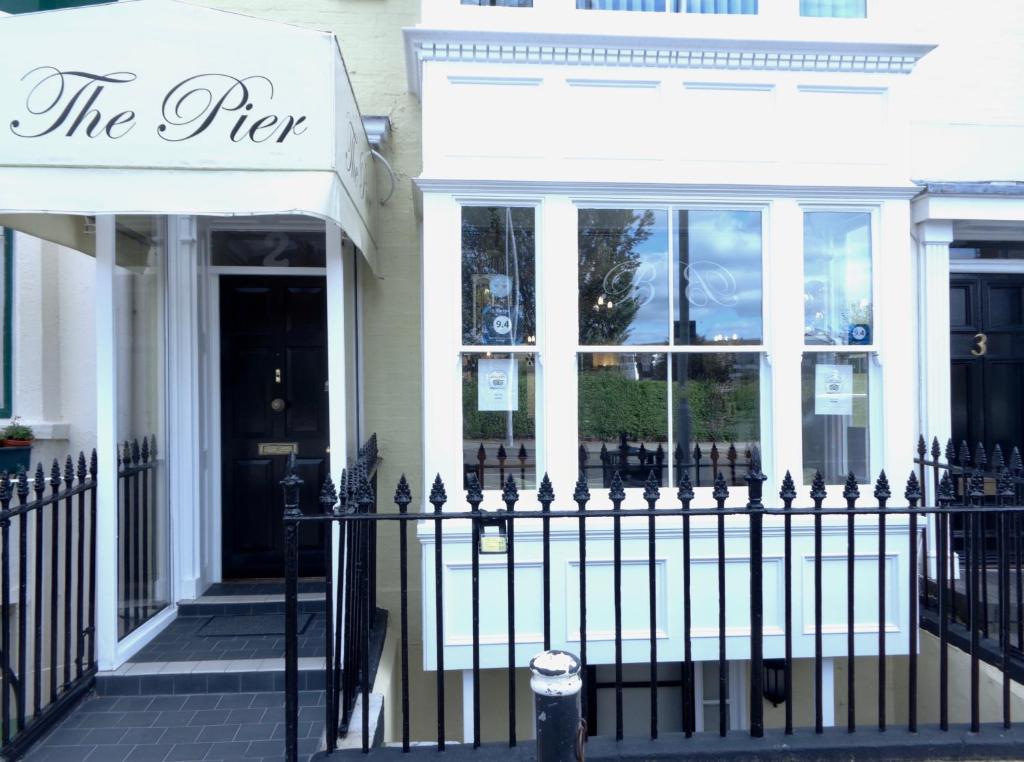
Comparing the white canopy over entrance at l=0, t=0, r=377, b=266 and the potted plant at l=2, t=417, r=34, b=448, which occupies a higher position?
the white canopy over entrance at l=0, t=0, r=377, b=266

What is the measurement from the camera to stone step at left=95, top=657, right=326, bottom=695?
156 inches

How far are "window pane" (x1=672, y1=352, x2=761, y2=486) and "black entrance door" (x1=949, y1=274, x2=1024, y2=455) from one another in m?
2.50

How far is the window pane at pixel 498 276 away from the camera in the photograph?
4.47 meters

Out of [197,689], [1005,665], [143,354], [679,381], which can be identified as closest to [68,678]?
[197,689]

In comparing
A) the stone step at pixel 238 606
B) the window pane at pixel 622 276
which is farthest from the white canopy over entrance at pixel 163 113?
the stone step at pixel 238 606

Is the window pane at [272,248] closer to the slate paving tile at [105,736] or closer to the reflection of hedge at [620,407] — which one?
the reflection of hedge at [620,407]

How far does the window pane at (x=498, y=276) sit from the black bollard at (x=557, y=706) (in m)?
2.27

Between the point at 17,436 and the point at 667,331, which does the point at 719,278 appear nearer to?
the point at 667,331

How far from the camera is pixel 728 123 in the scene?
14.8ft

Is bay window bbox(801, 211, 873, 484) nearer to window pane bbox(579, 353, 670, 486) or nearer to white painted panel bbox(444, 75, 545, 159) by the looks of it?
window pane bbox(579, 353, 670, 486)

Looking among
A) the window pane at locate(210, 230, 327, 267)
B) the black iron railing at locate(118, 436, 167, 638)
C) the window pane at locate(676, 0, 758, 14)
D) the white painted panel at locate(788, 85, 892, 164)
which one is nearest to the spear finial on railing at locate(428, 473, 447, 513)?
the black iron railing at locate(118, 436, 167, 638)

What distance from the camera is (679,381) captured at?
457 centimetres

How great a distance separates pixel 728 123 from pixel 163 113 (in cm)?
323

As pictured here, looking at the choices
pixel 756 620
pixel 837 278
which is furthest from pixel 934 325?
pixel 756 620
